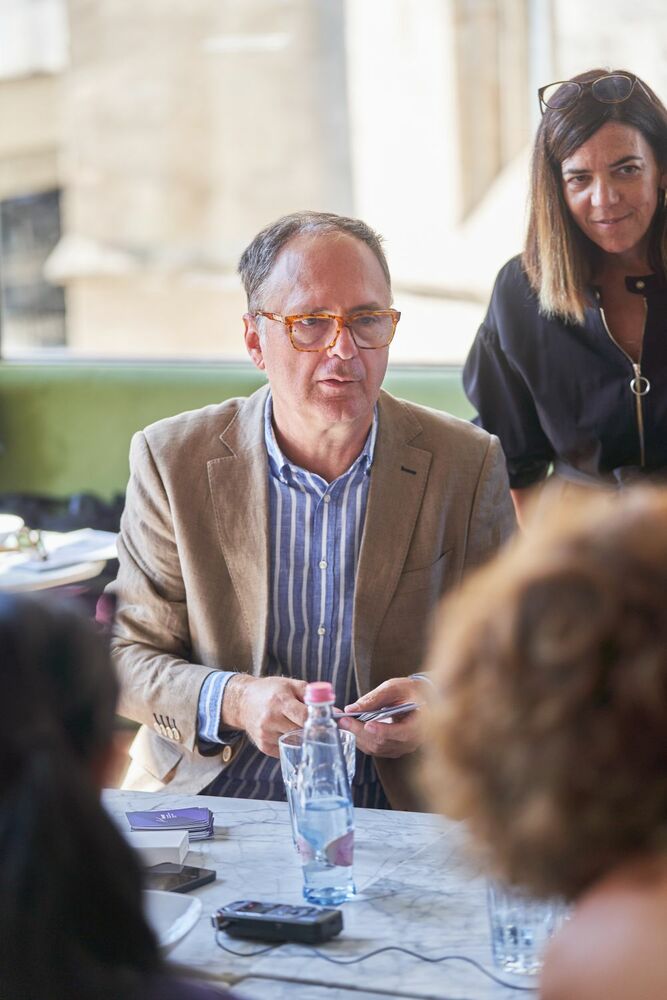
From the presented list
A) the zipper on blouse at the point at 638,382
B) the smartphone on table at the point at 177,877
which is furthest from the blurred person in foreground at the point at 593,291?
the smartphone on table at the point at 177,877

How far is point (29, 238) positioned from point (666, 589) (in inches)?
264

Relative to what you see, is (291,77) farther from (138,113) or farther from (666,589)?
(666,589)

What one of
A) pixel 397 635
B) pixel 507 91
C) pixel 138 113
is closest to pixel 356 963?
pixel 397 635

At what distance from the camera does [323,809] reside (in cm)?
166

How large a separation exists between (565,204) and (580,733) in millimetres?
2096

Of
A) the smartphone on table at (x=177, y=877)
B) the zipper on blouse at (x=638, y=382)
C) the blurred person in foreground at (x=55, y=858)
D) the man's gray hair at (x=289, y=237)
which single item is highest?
the man's gray hair at (x=289, y=237)

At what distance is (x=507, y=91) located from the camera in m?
5.64

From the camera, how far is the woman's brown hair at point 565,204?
2781mm

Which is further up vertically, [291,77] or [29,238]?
[291,77]

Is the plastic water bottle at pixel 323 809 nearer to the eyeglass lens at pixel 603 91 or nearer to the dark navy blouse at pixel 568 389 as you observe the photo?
the dark navy blouse at pixel 568 389

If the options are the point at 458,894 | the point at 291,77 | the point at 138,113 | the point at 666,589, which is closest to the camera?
the point at 666,589

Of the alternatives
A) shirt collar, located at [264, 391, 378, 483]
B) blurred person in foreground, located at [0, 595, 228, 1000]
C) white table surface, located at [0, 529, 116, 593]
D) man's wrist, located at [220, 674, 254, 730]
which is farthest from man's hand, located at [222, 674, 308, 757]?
white table surface, located at [0, 529, 116, 593]

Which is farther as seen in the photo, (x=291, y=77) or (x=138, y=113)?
(x=138, y=113)

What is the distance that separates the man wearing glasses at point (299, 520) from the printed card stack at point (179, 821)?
38cm
